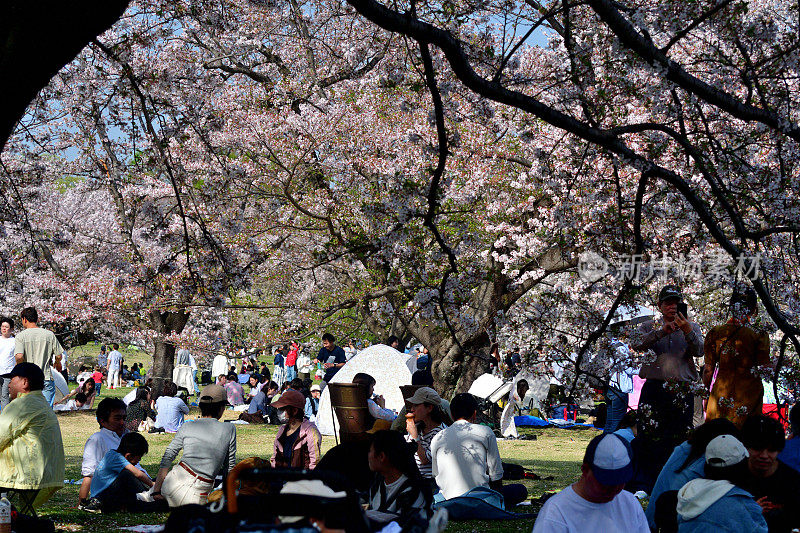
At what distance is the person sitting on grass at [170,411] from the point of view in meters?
16.5

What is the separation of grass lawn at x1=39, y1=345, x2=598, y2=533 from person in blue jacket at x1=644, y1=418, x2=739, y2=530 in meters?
1.97

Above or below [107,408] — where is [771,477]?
below

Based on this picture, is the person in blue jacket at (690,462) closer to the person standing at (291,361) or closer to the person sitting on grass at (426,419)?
the person sitting on grass at (426,419)

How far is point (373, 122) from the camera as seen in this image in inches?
675

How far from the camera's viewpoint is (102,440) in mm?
8859

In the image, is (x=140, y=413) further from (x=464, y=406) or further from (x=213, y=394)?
(x=464, y=406)

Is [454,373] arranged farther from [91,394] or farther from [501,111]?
[91,394]

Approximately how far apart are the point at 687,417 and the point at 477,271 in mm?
5530

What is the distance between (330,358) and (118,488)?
977 cm

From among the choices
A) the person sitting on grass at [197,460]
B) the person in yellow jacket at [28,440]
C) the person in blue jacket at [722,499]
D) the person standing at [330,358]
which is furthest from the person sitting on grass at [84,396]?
the person in blue jacket at [722,499]

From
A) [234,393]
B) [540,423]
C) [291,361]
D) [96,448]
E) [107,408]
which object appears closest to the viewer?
[96,448]

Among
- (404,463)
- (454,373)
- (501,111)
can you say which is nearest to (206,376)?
(454,373)

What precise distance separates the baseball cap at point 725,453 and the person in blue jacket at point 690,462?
0.72 metres

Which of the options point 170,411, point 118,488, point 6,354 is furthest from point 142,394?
point 118,488
